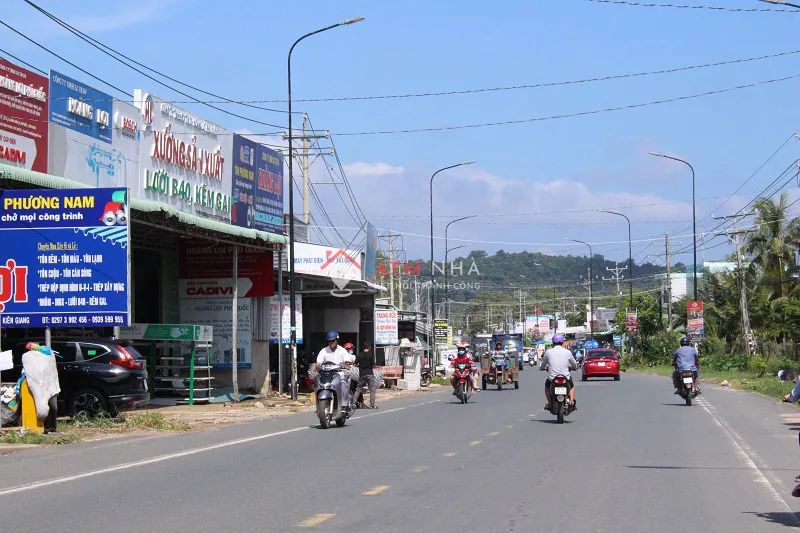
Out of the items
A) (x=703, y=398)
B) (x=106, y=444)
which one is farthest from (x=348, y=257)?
(x=106, y=444)

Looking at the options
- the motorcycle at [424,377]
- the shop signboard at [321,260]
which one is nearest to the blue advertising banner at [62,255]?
the shop signboard at [321,260]

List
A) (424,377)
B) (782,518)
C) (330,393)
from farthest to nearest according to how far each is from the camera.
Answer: (424,377), (330,393), (782,518)

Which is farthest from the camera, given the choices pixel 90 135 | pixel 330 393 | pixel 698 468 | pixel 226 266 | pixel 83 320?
pixel 226 266

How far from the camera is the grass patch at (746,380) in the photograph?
105ft

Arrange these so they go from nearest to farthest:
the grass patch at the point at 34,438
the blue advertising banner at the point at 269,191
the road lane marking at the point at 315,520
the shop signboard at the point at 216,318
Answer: the road lane marking at the point at 315,520
the grass patch at the point at 34,438
the shop signboard at the point at 216,318
the blue advertising banner at the point at 269,191

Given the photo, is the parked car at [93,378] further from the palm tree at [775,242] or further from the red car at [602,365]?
the palm tree at [775,242]

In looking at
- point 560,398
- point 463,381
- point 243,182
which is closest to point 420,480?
point 560,398

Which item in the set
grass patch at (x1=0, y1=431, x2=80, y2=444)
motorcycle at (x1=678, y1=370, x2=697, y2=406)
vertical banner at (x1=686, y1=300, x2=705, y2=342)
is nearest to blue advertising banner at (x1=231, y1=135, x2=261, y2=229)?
motorcycle at (x1=678, y1=370, x2=697, y2=406)

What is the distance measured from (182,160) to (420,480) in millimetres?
18969

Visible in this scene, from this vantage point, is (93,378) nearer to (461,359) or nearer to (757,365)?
(461,359)

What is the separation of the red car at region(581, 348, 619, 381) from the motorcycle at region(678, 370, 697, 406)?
23.0 metres

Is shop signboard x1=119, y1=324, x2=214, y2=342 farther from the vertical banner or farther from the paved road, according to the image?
the vertical banner

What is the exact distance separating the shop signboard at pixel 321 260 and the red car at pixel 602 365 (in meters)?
16.4

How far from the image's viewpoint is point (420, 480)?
11.1 metres
